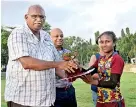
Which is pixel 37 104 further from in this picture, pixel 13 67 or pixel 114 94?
pixel 114 94

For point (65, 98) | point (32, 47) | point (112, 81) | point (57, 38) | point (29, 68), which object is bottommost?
point (65, 98)

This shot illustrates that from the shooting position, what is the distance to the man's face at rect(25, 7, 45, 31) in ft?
9.07

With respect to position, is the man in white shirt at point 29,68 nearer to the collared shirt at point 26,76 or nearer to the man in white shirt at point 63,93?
the collared shirt at point 26,76

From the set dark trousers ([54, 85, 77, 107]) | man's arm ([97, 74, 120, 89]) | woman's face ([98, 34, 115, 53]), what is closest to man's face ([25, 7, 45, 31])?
woman's face ([98, 34, 115, 53])

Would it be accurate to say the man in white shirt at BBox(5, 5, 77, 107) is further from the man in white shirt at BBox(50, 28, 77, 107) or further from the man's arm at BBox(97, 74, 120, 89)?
the man in white shirt at BBox(50, 28, 77, 107)

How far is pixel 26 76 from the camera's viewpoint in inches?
106

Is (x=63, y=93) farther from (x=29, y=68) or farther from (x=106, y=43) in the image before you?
(x=29, y=68)

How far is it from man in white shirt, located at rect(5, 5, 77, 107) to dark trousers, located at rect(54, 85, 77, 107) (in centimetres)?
101

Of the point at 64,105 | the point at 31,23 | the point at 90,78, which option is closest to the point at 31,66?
the point at 31,23

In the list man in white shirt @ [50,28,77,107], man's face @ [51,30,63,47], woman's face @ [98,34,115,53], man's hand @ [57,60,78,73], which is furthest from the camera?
man's face @ [51,30,63,47]

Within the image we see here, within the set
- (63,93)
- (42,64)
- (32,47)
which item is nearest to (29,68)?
(42,64)

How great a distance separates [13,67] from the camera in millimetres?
2695

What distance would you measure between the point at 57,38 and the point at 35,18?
1344 millimetres

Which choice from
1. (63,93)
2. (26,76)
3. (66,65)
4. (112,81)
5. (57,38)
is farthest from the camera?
(57,38)
